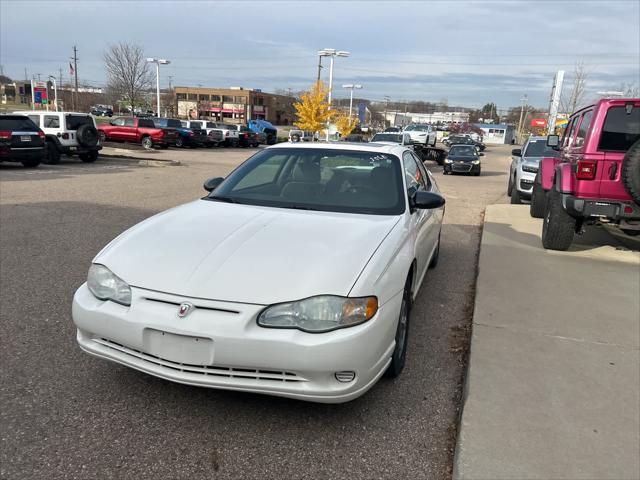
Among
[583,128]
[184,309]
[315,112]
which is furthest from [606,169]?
[315,112]

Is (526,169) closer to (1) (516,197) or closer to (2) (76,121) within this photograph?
(1) (516,197)

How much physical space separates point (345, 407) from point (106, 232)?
18.1 feet

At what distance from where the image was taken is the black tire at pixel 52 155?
1705cm

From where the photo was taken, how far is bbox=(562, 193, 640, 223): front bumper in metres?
5.89

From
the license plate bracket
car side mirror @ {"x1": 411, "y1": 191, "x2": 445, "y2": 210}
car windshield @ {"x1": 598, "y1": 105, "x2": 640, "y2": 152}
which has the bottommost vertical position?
the license plate bracket

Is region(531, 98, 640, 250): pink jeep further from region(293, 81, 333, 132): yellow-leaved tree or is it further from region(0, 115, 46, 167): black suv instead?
region(293, 81, 333, 132): yellow-leaved tree

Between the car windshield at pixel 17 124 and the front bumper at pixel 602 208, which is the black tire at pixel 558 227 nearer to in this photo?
the front bumper at pixel 602 208

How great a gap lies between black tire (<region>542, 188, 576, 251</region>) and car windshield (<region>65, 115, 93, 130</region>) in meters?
15.9

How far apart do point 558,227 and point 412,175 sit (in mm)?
3067

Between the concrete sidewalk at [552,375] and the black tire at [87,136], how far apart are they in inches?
617

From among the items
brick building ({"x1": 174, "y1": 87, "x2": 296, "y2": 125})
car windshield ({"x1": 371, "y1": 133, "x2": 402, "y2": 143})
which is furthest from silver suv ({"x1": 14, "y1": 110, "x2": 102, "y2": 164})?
brick building ({"x1": 174, "y1": 87, "x2": 296, "y2": 125})

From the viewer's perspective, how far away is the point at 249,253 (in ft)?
9.64

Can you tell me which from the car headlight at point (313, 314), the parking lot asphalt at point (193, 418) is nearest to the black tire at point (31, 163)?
the parking lot asphalt at point (193, 418)

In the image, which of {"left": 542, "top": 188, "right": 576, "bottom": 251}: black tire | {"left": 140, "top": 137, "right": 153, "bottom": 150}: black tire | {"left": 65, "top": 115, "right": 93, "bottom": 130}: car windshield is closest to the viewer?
{"left": 542, "top": 188, "right": 576, "bottom": 251}: black tire
